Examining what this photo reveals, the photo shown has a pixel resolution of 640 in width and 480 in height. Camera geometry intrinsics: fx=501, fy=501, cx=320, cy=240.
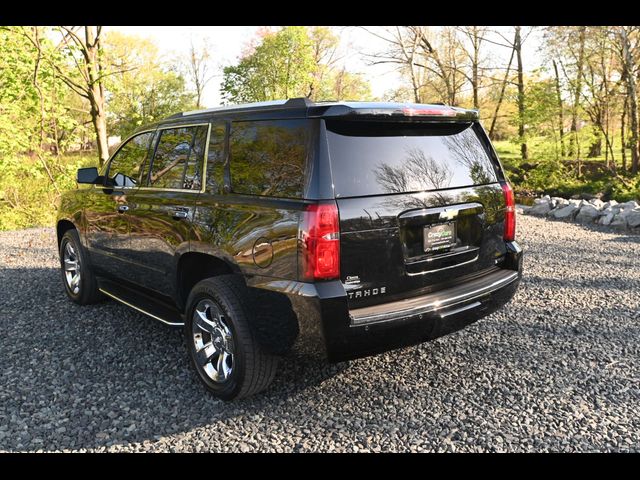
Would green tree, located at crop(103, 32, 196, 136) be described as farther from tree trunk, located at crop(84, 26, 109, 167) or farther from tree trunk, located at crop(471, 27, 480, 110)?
tree trunk, located at crop(471, 27, 480, 110)

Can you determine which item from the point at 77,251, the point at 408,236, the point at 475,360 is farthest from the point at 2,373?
the point at 475,360

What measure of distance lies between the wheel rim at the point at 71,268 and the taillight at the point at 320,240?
142 inches

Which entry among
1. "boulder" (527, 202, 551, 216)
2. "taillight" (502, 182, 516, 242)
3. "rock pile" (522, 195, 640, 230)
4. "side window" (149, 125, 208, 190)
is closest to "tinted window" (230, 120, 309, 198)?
"side window" (149, 125, 208, 190)

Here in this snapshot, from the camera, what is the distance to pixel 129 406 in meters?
3.31

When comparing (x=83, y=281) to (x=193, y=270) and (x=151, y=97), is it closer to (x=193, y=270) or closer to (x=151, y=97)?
(x=193, y=270)

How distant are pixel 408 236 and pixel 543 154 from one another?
18681mm

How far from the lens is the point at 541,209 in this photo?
12.8 meters

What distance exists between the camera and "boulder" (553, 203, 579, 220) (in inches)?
470

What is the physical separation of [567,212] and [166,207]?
35.8ft

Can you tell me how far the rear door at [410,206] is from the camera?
111 inches

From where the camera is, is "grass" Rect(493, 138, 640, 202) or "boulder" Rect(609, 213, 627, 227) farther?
"grass" Rect(493, 138, 640, 202)

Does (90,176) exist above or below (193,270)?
above

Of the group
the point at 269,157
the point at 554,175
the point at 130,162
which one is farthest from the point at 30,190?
the point at 554,175

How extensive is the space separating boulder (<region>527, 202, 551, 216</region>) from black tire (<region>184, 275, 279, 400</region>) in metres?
11.4
